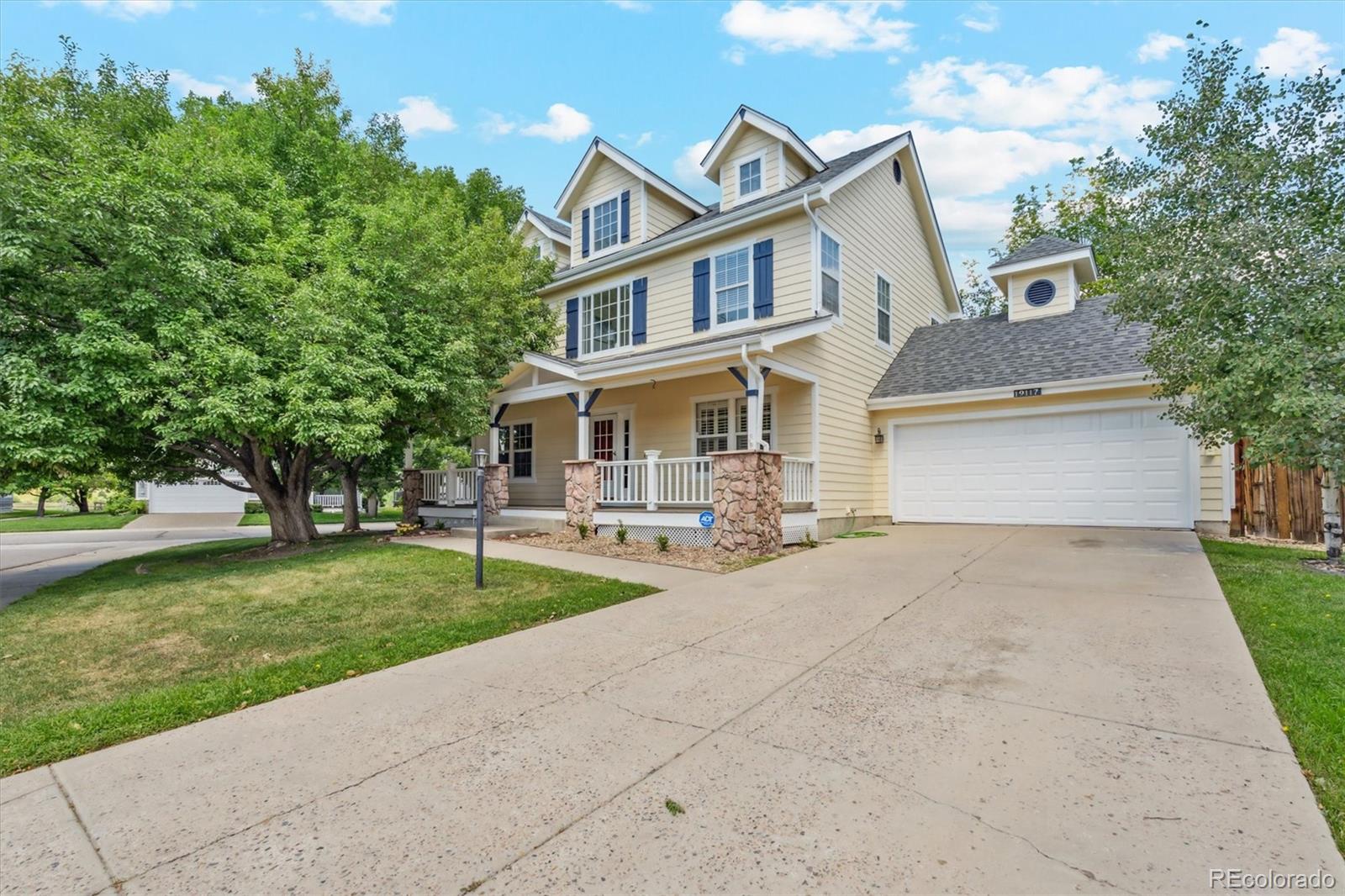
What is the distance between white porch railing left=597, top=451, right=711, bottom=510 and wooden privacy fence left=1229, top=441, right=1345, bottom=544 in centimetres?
890

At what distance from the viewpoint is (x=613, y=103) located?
54.3 feet

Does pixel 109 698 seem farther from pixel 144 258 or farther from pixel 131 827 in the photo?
pixel 144 258

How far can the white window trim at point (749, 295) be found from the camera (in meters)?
12.1

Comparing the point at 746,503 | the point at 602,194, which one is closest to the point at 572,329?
the point at 602,194

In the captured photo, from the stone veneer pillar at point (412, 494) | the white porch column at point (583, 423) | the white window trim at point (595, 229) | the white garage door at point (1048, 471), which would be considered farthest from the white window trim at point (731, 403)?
the stone veneer pillar at point (412, 494)

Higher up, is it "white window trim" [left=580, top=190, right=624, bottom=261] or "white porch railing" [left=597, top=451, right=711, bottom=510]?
"white window trim" [left=580, top=190, right=624, bottom=261]

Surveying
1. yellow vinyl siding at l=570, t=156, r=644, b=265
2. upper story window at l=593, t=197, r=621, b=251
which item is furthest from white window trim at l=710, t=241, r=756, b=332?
upper story window at l=593, t=197, r=621, b=251

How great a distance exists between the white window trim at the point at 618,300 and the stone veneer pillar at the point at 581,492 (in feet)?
11.7

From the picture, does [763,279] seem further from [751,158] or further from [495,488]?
[495,488]

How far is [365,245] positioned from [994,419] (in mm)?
12478

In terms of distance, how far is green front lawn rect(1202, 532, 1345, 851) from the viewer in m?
2.79

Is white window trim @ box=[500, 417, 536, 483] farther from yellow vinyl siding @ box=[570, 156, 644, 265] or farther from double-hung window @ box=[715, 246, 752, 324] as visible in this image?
double-hung window @ box=[715, 246, 752, 324]

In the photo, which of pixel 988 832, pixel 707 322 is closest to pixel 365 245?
pixel 707 322

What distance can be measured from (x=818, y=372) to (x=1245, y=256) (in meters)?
5.98
